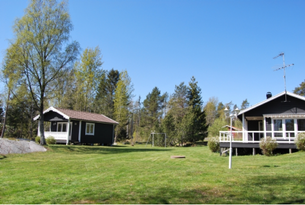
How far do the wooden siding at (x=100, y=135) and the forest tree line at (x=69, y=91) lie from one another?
205 inches

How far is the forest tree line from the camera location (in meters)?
18.1

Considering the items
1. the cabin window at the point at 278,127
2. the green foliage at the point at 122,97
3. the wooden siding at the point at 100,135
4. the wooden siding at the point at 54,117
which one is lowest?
the wooden siding at the point at 100,135

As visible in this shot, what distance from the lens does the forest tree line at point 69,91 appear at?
18.1m

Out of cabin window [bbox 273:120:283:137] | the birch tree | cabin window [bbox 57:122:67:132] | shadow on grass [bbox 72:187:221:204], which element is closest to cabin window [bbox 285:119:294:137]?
cabin window [bbox 273:120:283:137]

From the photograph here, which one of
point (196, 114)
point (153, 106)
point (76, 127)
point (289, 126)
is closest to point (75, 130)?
point (76, 127)

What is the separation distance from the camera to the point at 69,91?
33969 millimetres

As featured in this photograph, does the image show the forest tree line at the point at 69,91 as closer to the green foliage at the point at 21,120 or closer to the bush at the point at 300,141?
the green foliage at the point at 21,120

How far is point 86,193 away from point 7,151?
35.7 ft

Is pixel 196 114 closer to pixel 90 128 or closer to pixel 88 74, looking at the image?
pixel 90 128

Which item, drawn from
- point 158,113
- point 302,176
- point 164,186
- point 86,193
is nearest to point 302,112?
point 302,176

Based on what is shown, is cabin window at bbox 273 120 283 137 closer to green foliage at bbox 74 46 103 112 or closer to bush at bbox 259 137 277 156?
bush at bbox 259 137 277 156

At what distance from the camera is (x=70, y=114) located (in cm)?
2386

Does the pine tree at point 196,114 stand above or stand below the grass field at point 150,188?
above

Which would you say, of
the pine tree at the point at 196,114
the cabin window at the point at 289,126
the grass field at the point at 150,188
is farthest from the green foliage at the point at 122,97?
the grass field at the point at 150,188
